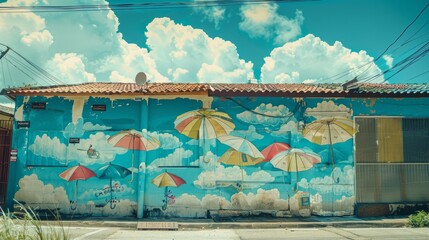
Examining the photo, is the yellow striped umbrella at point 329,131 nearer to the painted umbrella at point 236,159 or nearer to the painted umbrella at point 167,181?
the painted umbrella at point 236,159

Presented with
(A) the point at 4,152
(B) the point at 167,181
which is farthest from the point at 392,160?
(A) the point at 4,152

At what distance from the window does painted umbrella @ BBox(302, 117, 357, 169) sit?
40 cm

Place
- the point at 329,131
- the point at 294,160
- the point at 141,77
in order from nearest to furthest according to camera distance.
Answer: the point at 294,160, the point at 329,131, the point at 141,77

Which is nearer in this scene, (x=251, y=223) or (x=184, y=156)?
(x=251, y=223)

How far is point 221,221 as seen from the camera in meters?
10.5

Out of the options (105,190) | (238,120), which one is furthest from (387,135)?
(105,190)

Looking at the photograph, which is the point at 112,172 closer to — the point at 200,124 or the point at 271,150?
the point at 200,124

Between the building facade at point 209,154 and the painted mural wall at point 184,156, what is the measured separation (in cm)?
3

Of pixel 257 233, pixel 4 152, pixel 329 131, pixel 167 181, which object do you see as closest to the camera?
pixel 257 233

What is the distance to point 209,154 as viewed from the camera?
Answer: 11266 millimetres

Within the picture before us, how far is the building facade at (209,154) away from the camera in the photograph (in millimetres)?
11180

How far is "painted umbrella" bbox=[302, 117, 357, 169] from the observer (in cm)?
1152

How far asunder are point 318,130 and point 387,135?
225 cm

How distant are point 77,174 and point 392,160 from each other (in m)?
9.80
